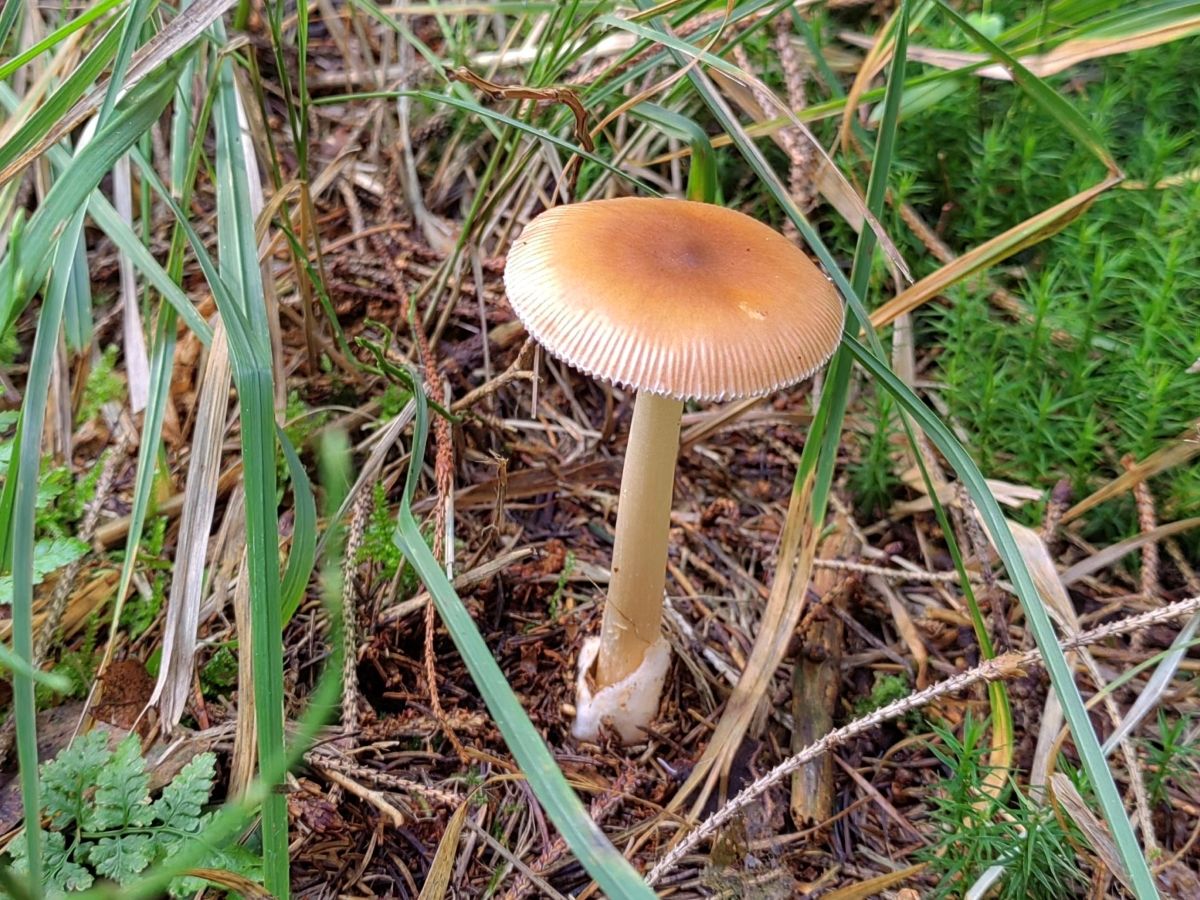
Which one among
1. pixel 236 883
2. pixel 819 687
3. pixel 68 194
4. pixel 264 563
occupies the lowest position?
pixel 819 687

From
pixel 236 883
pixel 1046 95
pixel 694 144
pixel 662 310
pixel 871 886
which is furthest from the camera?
pixel 694 144

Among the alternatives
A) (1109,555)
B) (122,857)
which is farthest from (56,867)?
(1109,555)

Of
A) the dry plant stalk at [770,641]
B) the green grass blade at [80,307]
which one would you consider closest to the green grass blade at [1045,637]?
the dry plant stalk at [770,641]

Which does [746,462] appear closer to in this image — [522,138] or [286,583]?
[522,138]

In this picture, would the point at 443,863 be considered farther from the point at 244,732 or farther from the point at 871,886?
the point at 871,886

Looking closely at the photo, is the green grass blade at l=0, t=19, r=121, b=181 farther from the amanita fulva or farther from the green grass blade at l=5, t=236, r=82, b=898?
the amanita fulva

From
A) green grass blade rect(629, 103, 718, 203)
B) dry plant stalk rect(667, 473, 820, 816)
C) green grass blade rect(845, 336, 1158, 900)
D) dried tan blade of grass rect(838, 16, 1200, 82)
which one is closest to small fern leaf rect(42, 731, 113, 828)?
dry plant stalk rect(667, 473, 820, 816)
